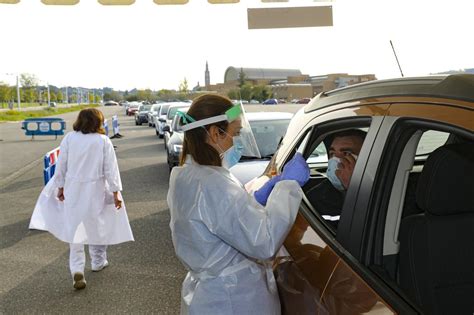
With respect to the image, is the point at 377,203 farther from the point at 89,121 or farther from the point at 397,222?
the point at 89,121

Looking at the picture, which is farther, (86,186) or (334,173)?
(86,186)

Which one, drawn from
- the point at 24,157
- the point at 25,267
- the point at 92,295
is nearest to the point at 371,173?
the point at 92,295

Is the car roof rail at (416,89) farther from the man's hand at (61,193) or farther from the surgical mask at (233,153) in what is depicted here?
the man's hand at (61,193)

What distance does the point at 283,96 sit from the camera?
8431 cm

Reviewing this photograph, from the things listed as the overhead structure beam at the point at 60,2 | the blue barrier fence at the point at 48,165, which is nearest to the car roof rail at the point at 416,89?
the overhead structure beam at the point at 60,2

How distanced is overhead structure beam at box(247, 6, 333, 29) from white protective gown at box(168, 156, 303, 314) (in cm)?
205

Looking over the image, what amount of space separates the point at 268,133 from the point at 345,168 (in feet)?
16.0

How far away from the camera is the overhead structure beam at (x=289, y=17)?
3.79m

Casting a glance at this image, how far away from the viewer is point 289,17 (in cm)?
390

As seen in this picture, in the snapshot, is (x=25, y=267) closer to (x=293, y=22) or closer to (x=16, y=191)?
(x=293, y=22)

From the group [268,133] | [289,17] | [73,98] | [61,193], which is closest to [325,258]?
[289,17]

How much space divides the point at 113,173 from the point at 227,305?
11.0 ft

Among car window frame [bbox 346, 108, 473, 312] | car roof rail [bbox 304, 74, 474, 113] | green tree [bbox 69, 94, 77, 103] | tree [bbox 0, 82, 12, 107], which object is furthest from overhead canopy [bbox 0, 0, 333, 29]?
green tree [bbox 69, 94, 77, 103]

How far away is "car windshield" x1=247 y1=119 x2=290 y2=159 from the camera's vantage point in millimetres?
6965
